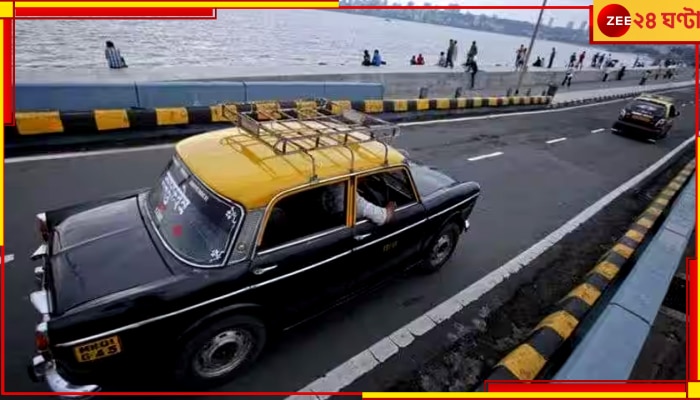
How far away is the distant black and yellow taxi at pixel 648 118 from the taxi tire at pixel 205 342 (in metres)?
17.3

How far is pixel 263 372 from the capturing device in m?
3.61

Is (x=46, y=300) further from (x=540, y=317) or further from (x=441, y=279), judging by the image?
(x=540, y=317)

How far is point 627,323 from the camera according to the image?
3.67 m

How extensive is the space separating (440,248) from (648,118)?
48.6ft

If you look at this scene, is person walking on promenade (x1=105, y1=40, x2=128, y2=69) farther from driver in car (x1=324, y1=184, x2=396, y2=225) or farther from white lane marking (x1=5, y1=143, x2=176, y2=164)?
driver in car (x1=324, y1=184, x2=396, y2=225)

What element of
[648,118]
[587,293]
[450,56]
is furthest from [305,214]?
[450,56]

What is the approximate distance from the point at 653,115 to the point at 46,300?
1914 cm

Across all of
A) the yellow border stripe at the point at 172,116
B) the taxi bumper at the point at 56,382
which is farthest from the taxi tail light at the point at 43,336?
the yellow border stripe at the point at 172,116

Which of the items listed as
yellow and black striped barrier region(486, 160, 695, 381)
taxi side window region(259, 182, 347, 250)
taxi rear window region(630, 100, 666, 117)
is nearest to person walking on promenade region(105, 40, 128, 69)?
A: taxi side window region(259, 182, 347, 250)

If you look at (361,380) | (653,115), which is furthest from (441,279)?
(653,115)

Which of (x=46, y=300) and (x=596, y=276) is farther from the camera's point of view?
(x=596, y=276)

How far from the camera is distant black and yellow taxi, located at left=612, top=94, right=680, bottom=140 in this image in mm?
15156

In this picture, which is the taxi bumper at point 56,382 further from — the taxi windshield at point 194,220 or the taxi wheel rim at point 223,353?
the taxi windshield at point 194,220

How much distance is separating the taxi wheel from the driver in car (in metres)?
1.21
